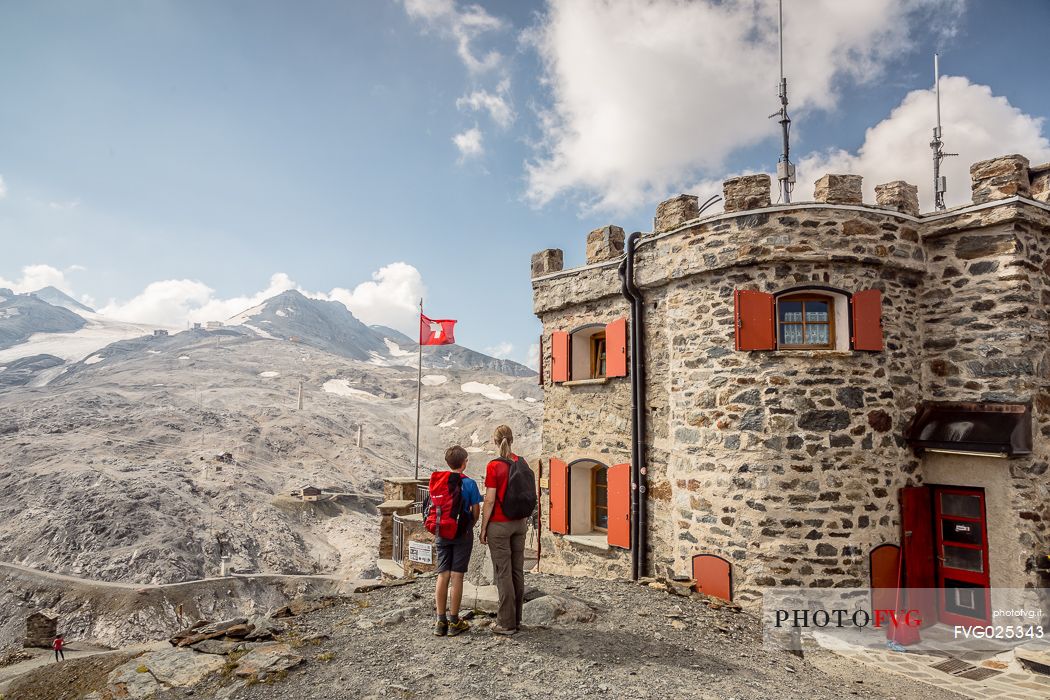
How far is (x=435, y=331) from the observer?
2198 cm

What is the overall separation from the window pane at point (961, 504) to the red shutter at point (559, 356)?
6463 millimetres

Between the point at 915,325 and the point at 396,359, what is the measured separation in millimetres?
143492

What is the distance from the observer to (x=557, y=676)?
17.2ft

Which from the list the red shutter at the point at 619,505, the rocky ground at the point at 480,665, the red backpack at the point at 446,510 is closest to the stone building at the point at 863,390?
the red shutter at the point at 619,505

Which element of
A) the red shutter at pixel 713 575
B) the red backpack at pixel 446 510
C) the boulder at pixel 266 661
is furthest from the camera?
the red shutter at pixel 713 575

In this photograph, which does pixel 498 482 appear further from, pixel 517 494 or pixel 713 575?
pixel 713 575

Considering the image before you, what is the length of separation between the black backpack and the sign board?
8.53 metres

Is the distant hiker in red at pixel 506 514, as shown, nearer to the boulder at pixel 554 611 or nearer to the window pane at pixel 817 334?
the boulder at pixel 554 611

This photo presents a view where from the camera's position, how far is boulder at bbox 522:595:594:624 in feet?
21.2

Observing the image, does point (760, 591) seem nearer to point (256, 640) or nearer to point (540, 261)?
point (256, 640)

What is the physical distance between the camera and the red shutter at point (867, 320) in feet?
27.1

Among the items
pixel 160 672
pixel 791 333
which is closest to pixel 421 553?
pixel 160 672

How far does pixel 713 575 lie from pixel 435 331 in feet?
50.2

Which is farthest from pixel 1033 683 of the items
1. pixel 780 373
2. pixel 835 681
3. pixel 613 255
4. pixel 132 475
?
pixel 132 475
